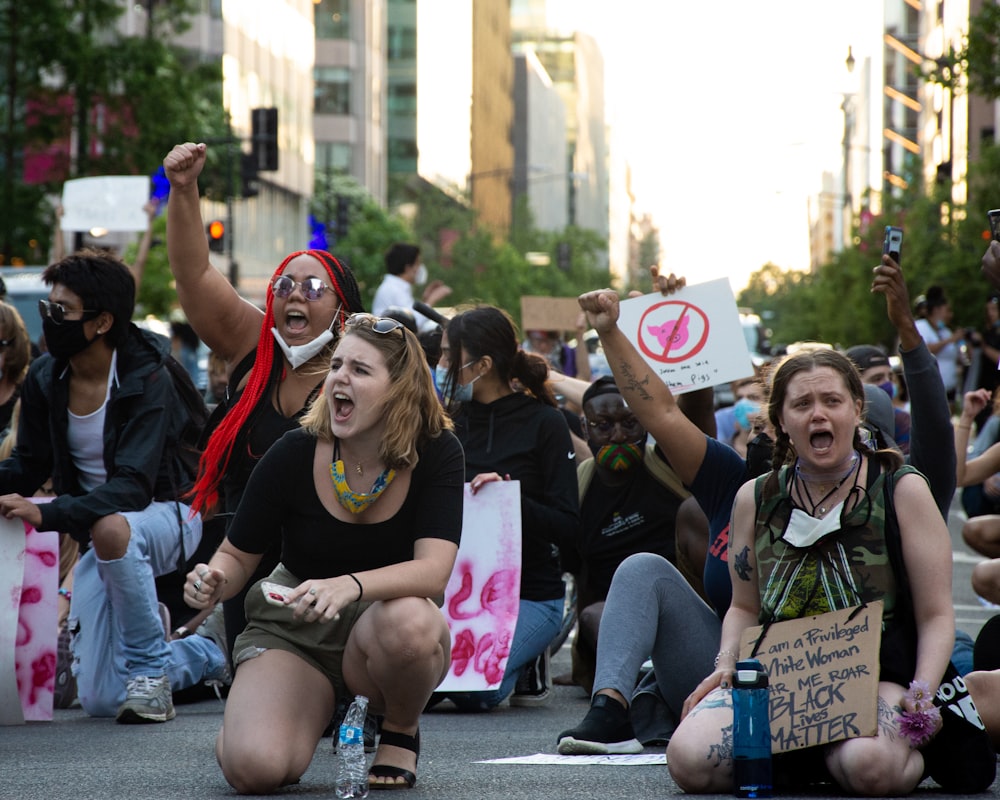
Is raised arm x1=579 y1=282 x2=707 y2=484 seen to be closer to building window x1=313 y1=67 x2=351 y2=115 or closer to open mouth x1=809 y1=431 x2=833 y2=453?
open mouth x1=809 y1=431 x2=833 y2=453

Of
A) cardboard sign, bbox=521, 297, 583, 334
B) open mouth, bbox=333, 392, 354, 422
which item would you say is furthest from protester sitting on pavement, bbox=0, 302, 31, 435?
cardboard sign, bbox=521, 297, 583, 334

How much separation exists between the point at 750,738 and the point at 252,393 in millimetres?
2166

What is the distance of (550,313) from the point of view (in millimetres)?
15039

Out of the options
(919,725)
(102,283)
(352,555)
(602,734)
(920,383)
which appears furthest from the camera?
(102,283)

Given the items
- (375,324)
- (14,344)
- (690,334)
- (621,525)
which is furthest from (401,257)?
(375,324)

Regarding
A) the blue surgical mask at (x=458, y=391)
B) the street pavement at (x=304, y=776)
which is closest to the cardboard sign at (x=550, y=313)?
the blue surgical mask at (x=458, y=391)

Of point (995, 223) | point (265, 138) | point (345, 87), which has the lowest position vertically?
point (995, 223)

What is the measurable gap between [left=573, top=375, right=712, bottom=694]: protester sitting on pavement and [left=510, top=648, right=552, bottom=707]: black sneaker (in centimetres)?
19

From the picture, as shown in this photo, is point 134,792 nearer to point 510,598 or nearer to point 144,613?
point 144,613

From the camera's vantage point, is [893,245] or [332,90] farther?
[332,90]

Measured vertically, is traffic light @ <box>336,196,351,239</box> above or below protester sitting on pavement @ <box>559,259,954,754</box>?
above

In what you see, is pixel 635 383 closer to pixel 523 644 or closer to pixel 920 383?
pixel 920 383

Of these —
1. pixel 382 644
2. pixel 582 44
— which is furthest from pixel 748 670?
pixel 582 44

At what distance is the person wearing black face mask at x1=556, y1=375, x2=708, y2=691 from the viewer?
7969 millimetres
